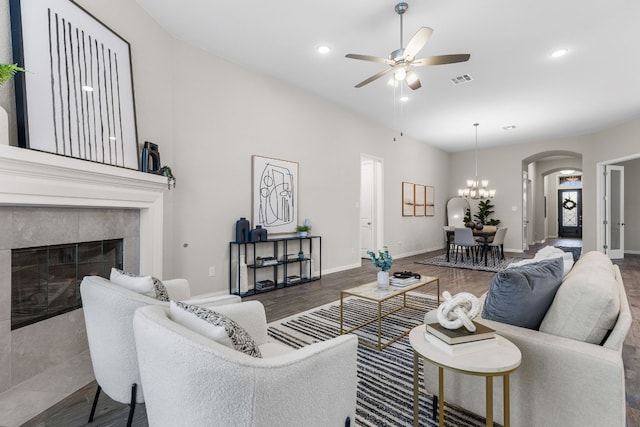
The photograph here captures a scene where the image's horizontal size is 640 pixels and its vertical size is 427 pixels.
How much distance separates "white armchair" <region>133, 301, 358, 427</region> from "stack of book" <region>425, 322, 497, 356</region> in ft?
1.47

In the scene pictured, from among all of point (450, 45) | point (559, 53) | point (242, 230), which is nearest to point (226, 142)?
point (242, 230)

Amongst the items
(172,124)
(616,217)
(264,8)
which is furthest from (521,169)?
(172,124)

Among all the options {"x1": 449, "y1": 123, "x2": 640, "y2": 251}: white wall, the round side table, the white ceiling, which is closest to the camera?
the round side table

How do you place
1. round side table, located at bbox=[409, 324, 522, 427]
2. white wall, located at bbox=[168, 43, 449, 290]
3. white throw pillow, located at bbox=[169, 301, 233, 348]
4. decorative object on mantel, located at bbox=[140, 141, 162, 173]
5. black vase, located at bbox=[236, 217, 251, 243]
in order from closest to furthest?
white throw pillow, located at bbox=[169, 301, 233, 348] → round side table, located at bbox=[409, 324, 522, 427] → decorative object on mantel, located at bbox=[140, 141, 162, 173] → white wall, located at bbox=[168, 43, 449, 290] → black vase, located at bbox=[236, 217, 251, 243]

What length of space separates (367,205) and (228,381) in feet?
22.1

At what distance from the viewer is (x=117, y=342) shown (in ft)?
4.61

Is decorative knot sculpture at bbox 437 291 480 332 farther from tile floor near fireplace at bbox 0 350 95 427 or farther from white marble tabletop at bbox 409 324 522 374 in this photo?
tile floor near fireplace at bbox 0 350 95 427

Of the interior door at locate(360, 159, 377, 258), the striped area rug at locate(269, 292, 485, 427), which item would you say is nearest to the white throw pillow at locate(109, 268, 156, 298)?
the striped area rug at locate(269, 292, 485, 427)

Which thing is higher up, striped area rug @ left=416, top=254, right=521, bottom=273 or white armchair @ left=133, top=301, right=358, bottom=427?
white armchair @ left=133, top=301, right=358, bottom=427

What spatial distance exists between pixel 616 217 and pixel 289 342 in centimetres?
895

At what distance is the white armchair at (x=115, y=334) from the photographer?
1388mm

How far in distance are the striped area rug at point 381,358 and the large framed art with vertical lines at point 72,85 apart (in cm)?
215

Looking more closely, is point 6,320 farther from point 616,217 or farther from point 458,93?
point 616,217

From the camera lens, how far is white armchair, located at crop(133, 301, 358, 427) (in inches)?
31.9
